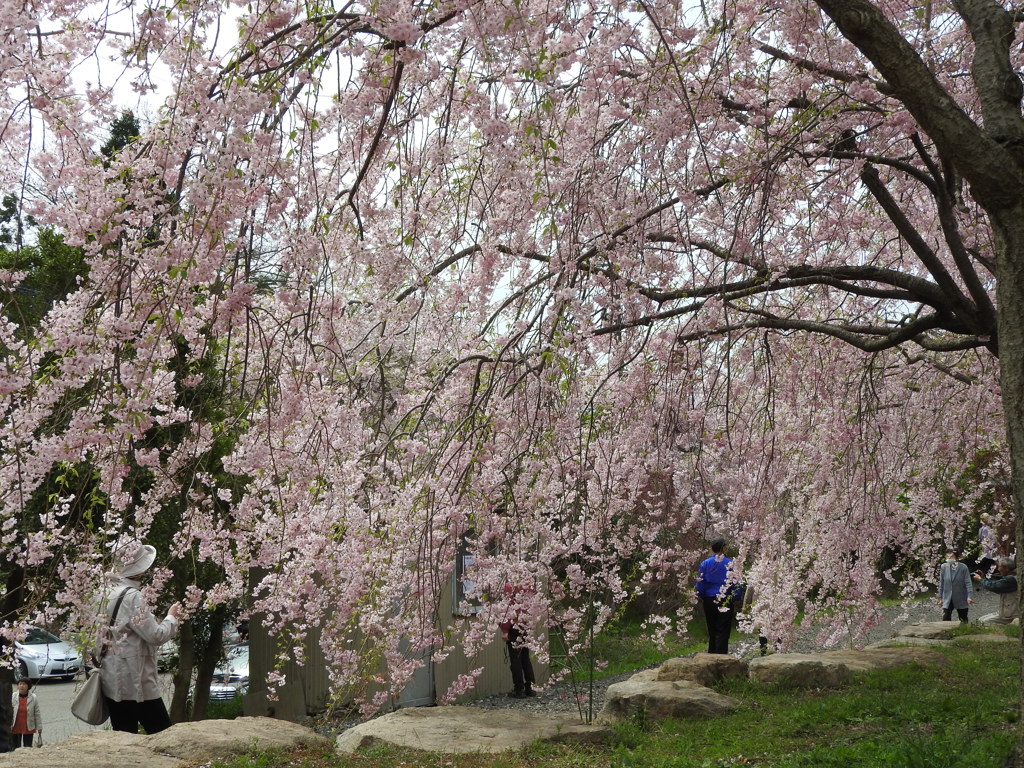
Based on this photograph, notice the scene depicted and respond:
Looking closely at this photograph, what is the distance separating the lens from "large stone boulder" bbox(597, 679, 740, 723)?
6559 mm

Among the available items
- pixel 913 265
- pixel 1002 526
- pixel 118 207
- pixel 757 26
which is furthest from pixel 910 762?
pixel 1002 526

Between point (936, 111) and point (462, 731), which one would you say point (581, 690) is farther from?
point (936, 111)

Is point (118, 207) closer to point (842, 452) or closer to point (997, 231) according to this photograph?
point (997, 231)

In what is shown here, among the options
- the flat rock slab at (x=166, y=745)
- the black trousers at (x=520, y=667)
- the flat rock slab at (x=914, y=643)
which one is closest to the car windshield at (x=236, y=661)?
the black trousers at (x=520, y=667)

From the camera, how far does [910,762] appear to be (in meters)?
4.14

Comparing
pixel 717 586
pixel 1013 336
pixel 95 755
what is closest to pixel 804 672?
pixel 717 586

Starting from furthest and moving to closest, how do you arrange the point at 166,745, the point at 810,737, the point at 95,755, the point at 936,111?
1. the point at 810,737
2. the point at 166,745
3. the point at 95,755
4. the point at 936,111

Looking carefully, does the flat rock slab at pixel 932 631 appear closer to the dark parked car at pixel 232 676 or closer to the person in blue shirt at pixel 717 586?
the person in blue shirt at pixel 717 586

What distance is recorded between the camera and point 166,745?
484 cm

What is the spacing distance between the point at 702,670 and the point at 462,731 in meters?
3.44

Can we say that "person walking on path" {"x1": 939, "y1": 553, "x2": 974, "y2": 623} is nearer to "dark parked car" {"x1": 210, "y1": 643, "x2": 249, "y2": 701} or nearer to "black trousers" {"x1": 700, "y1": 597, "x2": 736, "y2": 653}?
"black trousers" {"x1": 700, "y1": 597, "x2": 736, "y2": 653}

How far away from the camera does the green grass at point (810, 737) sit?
183 inches

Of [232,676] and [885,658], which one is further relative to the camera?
[232,676]

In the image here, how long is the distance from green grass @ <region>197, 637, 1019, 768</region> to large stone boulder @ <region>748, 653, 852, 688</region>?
12 cm
